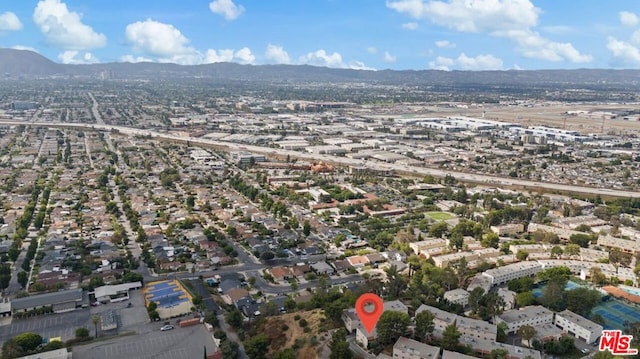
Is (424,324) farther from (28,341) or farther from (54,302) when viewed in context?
(54,302)

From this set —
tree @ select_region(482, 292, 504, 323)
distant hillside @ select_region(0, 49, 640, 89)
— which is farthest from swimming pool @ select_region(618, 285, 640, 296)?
distant hillside @ select_region(0, 49, 640, 89)

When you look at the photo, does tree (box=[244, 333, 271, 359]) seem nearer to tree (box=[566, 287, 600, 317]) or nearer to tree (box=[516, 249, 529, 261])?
tree (box=[566, 287, 600, 317])

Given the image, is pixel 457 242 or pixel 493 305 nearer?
pixel 493 305

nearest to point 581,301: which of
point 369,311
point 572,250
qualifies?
point 572,250

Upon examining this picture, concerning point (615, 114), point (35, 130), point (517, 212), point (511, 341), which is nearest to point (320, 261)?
point (511, 341)

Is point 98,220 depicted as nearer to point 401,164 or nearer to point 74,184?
point 74,184
